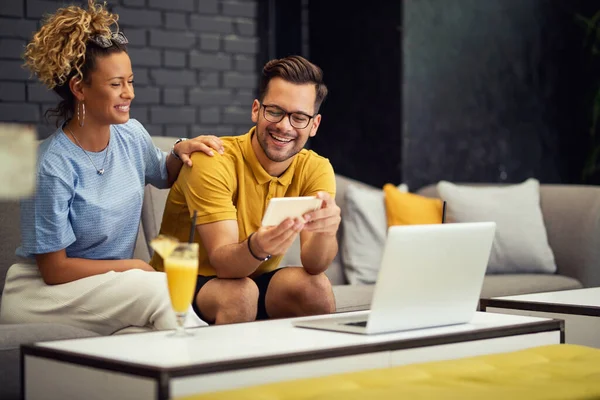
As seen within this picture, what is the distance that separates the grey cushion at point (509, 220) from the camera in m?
4.42

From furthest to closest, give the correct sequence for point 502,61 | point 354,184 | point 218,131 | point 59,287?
point 502,61 → point 218,131 → point 354,184 → point 59,287

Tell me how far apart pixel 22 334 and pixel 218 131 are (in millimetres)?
2723

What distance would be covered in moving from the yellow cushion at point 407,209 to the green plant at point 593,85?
5.81 ft

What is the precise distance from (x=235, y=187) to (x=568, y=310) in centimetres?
103

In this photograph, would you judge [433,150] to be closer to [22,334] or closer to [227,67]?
[227,67]

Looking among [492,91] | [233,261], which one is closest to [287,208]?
[233,261]

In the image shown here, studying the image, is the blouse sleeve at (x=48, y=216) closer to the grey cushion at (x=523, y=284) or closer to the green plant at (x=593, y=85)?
the grey cushion at (x=523, y=284)

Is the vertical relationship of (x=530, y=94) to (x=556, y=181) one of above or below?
above

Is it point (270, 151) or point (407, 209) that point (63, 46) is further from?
point (407, 209)

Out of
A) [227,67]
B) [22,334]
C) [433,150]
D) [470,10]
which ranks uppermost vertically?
[470,10]

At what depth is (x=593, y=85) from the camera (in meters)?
5.84

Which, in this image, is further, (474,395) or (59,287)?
(59,287)

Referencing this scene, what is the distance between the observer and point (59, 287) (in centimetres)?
275

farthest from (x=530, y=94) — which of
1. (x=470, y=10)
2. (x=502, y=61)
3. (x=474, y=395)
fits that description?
(x=474, y=395)
